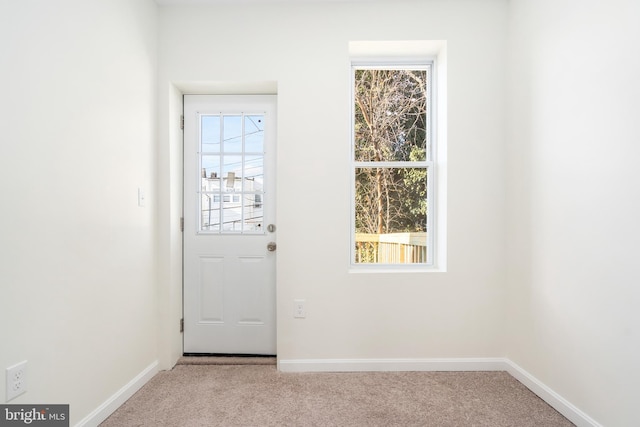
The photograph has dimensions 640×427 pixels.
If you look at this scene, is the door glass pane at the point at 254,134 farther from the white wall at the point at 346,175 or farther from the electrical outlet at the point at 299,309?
the electrical outlet at the point at 299,309

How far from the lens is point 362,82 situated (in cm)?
273

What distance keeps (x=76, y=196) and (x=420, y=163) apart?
2190mm

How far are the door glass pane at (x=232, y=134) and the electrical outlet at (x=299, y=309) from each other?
1239mm

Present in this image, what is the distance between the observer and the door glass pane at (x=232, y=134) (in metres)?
2.76

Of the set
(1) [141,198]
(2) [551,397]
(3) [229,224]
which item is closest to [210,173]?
(3) [229,224]

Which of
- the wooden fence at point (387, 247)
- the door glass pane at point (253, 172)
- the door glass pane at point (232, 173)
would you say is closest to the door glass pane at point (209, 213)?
the door glass pane at point (232, 173)

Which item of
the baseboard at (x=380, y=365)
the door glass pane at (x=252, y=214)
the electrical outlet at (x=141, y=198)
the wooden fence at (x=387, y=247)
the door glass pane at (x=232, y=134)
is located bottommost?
the baseboard at (x=380, y=365)

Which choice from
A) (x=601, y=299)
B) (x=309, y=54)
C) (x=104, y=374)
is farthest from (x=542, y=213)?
(x=104, y=374)

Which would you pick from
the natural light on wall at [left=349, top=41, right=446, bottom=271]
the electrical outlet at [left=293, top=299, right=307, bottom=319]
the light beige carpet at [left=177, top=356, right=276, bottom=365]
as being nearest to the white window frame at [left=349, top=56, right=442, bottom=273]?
the natural light on wall at [left=349, top=41, right=446, bottom=271]

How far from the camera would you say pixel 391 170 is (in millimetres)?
2695

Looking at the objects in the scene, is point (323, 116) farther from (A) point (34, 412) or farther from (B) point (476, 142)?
(A) point (34, 412)

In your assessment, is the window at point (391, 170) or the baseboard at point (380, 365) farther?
the window at point (391, 170)

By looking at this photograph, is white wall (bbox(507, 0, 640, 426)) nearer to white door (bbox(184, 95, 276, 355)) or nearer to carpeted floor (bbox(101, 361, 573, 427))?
carpeted floor (bbox(101, 361, 573, 427))

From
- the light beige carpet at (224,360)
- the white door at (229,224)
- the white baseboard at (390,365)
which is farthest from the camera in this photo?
the white door at (229,224)
